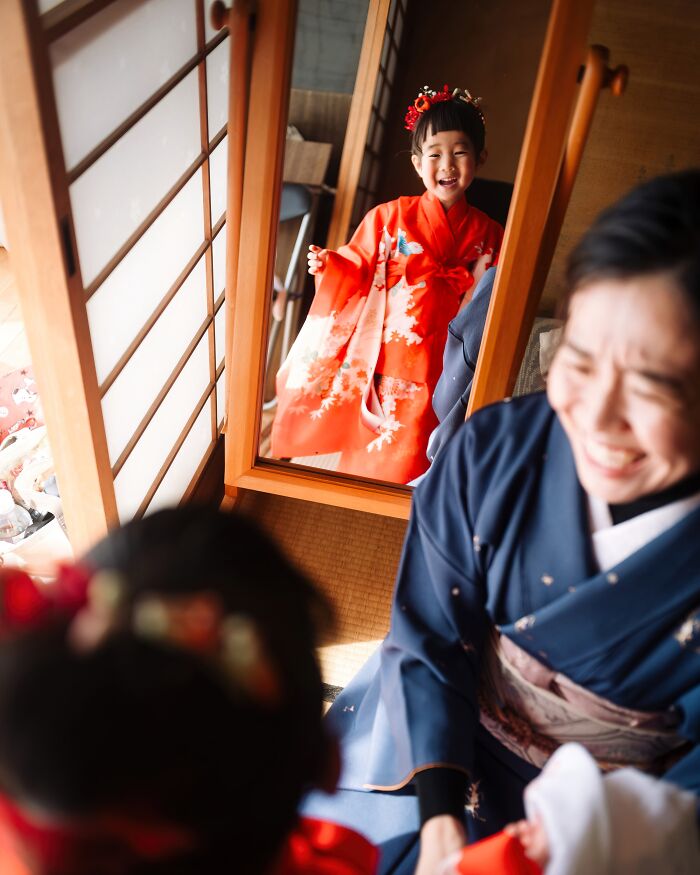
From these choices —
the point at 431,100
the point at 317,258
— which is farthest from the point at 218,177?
the point at 431,100

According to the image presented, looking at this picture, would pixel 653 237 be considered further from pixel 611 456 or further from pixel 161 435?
pixel 161 435

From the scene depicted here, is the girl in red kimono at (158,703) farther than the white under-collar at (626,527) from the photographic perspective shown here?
No

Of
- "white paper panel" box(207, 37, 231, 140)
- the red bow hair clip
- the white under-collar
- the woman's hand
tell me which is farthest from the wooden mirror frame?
the red bow hair clip

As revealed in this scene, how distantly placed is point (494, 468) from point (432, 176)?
829 mm

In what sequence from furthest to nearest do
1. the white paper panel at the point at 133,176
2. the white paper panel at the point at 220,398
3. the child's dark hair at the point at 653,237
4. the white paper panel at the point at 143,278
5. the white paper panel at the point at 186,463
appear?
the white paper panel at the point at 220,398 < the white paper panel at the point at 186,463 < the white paper panel at the point at 143,278 < the white paper panel at the point at 133,176 < the child's dark hair at the point at 653,237

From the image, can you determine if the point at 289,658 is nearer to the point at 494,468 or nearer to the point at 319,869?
the point at 319,869

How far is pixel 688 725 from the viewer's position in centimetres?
95

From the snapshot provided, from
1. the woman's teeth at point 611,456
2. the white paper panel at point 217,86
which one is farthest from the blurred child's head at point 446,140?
the woman's teeth at point 611,456

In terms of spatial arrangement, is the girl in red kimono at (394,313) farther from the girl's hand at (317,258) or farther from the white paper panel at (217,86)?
the white paper panel at (217,86)

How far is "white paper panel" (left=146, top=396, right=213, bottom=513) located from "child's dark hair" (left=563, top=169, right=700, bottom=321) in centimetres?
143

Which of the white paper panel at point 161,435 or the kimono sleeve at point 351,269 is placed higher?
the kimono sleeve at point 351,269

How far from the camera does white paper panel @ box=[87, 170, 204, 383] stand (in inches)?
53.5

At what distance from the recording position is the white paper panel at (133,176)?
1.20 m

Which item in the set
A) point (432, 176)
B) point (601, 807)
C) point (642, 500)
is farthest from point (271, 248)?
point (601, 807)
